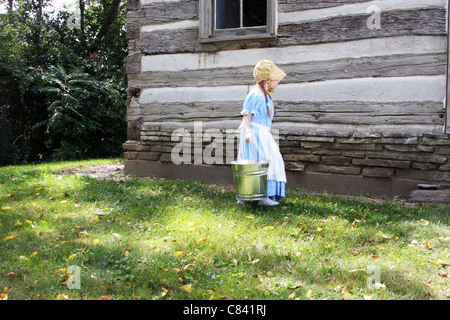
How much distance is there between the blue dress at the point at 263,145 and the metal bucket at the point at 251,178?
20cm

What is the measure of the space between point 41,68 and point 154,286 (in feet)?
30.9

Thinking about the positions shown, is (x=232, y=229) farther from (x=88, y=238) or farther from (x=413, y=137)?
(x=413, y=137)

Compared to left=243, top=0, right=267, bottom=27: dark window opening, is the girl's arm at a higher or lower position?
lower

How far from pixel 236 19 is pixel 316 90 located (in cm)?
186

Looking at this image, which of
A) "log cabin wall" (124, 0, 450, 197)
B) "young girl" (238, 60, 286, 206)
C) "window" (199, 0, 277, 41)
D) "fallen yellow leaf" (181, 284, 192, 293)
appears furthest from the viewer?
"window" (199, 0, 277, 41)

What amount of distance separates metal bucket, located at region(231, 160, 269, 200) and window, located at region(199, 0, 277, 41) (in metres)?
2.39

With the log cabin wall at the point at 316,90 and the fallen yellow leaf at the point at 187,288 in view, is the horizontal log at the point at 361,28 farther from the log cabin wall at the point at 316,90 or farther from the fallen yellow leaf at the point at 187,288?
the fallen yellow leaf at the point at 187,288

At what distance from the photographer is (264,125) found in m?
4.81

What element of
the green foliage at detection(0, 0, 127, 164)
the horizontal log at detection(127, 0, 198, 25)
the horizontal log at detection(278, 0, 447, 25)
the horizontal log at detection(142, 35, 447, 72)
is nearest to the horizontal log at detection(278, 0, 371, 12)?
the horizontal log at detection(278, 0, 447, 25)

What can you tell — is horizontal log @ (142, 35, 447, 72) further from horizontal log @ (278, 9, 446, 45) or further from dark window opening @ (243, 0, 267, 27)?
dark window opening @ (243, 0, 267, 27)

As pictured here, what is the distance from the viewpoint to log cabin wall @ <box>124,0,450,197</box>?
5.22 metres

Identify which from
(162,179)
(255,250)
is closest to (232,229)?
Result: (255,250)

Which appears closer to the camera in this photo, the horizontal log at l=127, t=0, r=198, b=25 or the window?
the window
